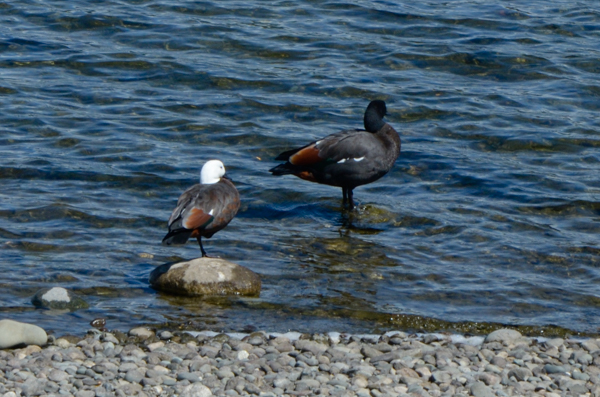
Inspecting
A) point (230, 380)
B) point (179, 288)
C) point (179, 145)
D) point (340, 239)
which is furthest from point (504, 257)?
point (179, 145)

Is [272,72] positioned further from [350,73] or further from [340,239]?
[340,239]

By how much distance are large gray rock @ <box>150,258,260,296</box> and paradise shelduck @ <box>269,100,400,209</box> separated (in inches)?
105

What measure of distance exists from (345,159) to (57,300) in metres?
4.17

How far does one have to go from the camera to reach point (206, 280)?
8500mm

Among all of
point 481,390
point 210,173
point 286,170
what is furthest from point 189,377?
point 286,170

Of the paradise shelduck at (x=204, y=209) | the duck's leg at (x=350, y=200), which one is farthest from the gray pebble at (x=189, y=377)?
the duck's leg at (x=350, y=200)

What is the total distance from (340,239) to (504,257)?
1.85 meters

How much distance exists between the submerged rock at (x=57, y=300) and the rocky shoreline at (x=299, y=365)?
616 mm

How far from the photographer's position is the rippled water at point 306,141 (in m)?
8.65

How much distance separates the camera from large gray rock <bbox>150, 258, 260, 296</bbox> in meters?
8.49

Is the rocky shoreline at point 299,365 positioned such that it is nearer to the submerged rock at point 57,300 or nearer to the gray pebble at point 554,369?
the gray pebble at point 554,369

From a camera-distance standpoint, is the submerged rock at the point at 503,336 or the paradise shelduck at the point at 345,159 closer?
the submerged rock at the point at 503,336

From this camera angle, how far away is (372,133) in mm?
11344

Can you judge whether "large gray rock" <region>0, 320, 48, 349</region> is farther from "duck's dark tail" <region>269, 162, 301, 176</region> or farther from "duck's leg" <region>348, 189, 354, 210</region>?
"duck's leg" <region>348, 189, 354, 210</region>
